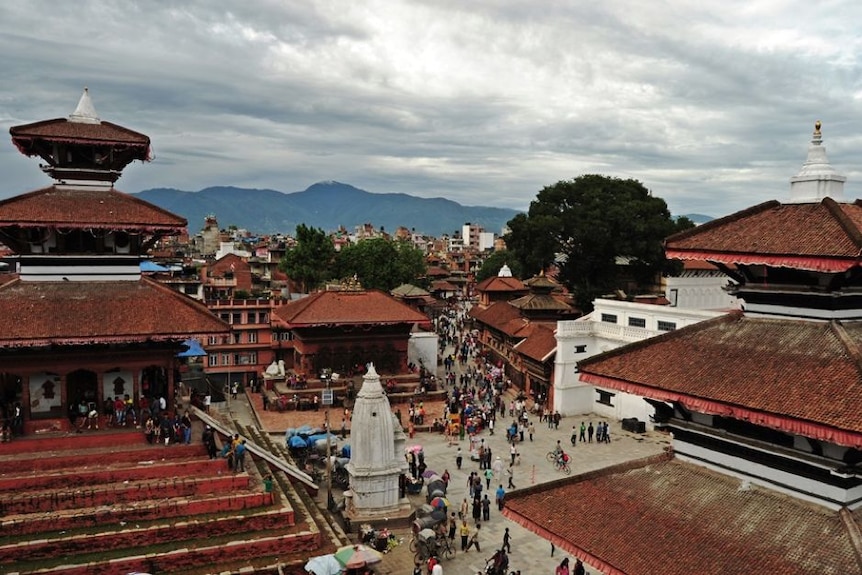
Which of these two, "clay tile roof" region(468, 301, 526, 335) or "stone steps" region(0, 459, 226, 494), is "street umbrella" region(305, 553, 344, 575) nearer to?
"stone steps" region(0, 459, 226, 494)

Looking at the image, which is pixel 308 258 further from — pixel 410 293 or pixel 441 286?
pixel 441 286

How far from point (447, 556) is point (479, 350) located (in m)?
38.2

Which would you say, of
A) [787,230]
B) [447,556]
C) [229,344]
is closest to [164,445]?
[447,556]

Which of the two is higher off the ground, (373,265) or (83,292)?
(83,292)

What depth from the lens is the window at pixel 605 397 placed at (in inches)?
1416

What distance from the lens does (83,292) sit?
61.6 feet

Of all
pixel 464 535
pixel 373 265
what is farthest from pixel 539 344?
pixel 373 265

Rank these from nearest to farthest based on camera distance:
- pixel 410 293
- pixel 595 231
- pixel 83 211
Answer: pixel 83 211 < pixel 595 231 < pixel 410 293

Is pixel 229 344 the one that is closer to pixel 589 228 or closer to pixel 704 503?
pixel 589 228

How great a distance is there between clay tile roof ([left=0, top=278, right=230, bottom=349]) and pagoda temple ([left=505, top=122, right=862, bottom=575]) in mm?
11627

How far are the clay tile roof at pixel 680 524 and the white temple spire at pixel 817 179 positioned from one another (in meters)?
4.49

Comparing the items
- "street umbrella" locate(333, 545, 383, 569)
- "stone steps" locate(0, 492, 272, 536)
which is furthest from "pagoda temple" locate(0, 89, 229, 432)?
"street umbrella" locate(333, 545, 383, 569)

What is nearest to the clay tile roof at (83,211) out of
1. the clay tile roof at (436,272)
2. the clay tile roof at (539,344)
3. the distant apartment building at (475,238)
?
the clay tile roof at (539,344)

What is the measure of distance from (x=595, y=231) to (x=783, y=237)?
39245 millimetres
